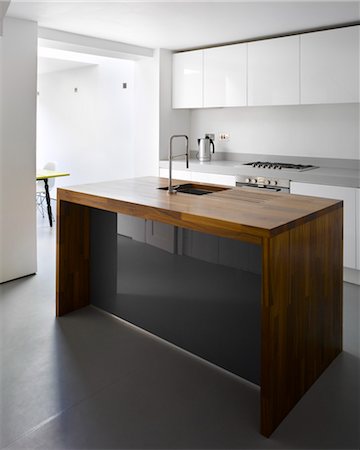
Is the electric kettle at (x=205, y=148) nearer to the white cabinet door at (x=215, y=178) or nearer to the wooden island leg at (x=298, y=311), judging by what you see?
the white cabinet door at (x=215, y=178)

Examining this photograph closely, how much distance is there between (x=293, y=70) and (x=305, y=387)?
3.03 metres

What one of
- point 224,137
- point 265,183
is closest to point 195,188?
point 265,183

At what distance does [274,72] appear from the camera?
423cm

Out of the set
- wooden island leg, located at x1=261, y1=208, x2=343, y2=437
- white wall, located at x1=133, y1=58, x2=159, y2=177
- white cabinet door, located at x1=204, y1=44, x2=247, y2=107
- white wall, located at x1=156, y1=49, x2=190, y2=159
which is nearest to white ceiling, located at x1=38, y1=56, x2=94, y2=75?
white wall, located at x1=133, y1=58, x2=159, y2=177

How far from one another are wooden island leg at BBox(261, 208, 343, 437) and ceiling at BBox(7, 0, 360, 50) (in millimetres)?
1866

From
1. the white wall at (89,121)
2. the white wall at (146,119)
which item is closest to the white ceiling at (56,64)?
the white wall at (89,121)

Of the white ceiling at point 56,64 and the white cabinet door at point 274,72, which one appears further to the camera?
the white ceiling at point 56,64

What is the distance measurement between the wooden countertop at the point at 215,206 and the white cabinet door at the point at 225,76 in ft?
6.59

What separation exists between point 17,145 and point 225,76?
7.65 feet

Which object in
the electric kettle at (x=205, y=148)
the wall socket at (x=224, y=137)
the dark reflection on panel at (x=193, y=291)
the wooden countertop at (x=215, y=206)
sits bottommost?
the dark reflection on panel at (x=193, y=291)

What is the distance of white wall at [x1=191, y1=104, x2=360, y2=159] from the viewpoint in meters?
4.22

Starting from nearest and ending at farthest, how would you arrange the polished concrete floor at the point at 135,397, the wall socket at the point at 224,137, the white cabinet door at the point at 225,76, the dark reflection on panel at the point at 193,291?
the polished concrete floor at the point at 135,397
the dark reflection on panel at the point at 193,291
the white cabinet door at the point at 225,76
the wall socket at the point at 224,137

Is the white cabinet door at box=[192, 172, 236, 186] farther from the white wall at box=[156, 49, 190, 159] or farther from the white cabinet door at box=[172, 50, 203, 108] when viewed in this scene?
the white cabinet door at box=[172, 50, 203, 108]

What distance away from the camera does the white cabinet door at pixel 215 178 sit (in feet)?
14.8
